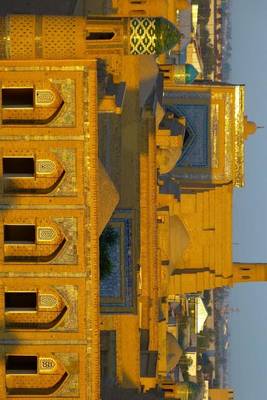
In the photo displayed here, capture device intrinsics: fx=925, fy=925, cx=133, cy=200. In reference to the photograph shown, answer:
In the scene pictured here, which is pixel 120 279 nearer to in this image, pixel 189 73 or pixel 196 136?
pixel 196 136

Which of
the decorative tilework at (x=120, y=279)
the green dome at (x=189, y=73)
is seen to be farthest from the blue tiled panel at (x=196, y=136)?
the decorative tilework at (x=120, y=279)

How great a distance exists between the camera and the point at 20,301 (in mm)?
16984

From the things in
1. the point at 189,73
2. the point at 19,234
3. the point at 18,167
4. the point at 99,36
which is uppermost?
the point at 99,36

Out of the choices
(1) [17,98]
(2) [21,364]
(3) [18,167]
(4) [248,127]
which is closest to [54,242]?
(3) [18,167]

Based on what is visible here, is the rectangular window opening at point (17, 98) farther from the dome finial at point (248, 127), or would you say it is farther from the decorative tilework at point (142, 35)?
the dome finial at point (248, 127)

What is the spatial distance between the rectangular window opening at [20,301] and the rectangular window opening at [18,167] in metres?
2.19

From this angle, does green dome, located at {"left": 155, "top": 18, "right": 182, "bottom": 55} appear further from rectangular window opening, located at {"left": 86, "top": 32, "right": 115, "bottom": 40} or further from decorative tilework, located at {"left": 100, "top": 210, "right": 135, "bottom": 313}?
decorative tilework, located at {"left": 100, "top": 210, "right": 135, "bottom": 313}

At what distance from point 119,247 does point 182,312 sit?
129ft

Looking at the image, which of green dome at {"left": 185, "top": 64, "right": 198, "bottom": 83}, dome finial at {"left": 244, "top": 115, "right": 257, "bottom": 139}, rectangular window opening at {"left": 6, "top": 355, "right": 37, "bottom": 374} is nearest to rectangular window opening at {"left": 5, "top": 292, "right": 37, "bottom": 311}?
rectangular window opening at {"left": 6, "top": 355, "right": 37, "bottom": 374}

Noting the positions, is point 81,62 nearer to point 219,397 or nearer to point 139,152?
point 139,152

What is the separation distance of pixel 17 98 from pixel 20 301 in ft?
12.2

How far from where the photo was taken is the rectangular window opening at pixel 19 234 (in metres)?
16.7

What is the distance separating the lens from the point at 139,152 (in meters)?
19.7

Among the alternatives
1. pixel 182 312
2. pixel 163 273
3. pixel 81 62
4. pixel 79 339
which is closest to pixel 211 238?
pixel 163 273
